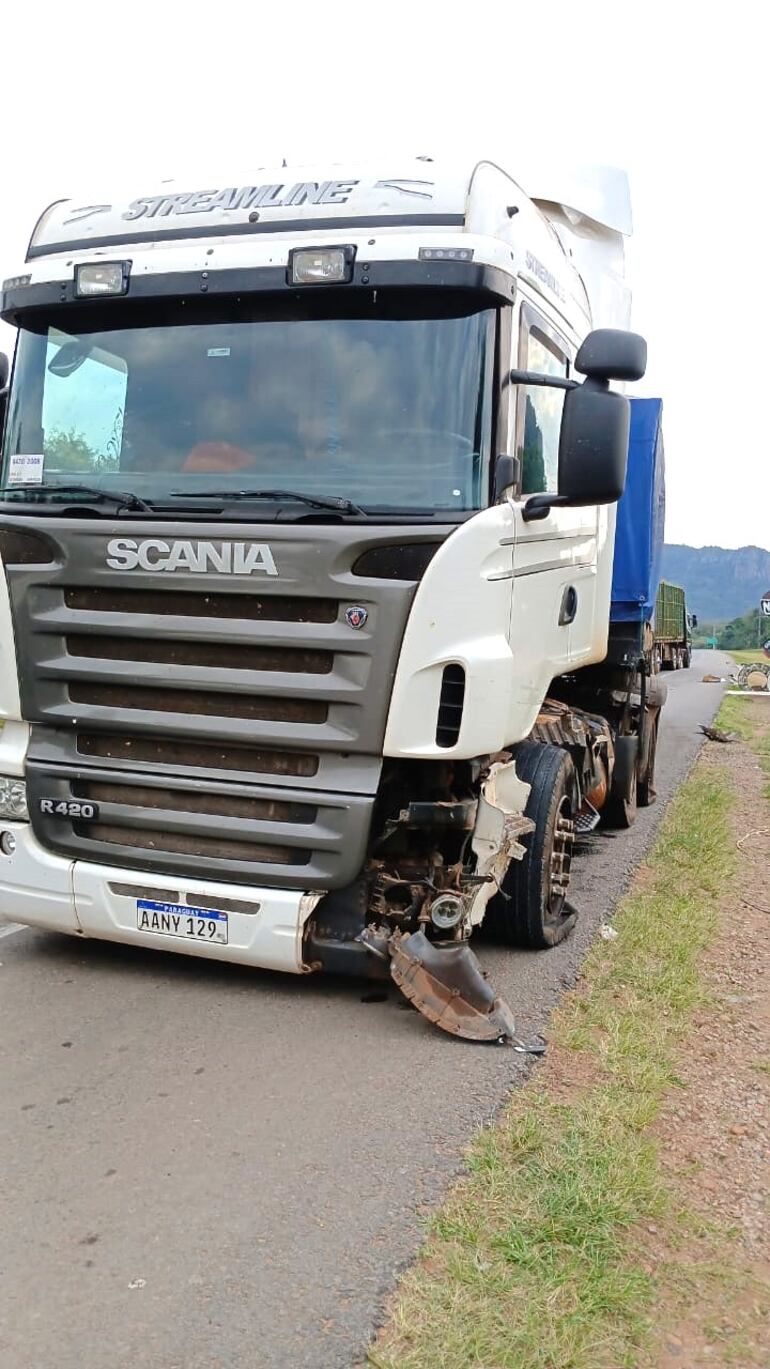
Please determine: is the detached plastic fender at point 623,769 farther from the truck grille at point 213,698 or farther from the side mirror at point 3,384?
the side mirror at point 3,384

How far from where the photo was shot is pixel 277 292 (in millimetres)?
4711

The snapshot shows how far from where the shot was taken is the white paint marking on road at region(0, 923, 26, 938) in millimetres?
5656

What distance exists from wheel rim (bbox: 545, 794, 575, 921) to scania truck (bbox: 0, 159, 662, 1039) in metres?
0.80

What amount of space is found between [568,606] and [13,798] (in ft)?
9.10

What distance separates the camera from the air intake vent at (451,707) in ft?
14.6

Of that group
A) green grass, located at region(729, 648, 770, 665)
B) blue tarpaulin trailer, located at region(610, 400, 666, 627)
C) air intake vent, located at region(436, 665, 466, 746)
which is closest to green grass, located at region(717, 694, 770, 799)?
blue tarpaulin trailer, located at region(610, 400, 666, 627)

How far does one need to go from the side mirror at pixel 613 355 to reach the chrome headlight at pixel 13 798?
2.80 meters

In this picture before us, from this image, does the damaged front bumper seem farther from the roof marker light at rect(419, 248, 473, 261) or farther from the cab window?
the roof marker light at rect(419, 248, 473, 261)

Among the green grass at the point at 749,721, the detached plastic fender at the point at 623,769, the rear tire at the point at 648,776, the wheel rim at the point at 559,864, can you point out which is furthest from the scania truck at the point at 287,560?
the green grass at the point at 749,721

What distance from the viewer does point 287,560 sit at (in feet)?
14.5

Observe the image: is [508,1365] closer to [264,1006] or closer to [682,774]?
[264,1006]

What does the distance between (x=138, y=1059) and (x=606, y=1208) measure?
1.73m

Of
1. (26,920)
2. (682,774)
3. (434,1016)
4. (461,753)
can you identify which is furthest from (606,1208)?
(682,774)

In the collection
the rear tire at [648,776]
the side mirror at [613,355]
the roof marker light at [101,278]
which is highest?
the roof marker light at [101,278]
